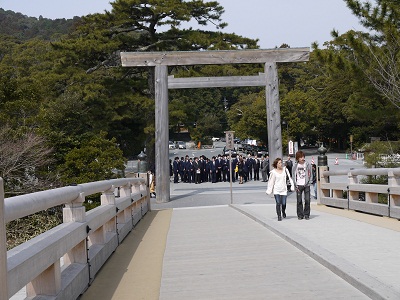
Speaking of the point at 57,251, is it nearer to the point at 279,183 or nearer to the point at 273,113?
the point at 279,183

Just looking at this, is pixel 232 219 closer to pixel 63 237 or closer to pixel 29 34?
pixel 63 237

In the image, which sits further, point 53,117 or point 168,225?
point 53,117

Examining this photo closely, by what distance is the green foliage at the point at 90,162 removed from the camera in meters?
23.2

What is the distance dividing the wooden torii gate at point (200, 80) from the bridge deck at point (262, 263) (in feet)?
42.0

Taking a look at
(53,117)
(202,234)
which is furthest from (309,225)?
(53,117)

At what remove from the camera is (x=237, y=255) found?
9.21 meters

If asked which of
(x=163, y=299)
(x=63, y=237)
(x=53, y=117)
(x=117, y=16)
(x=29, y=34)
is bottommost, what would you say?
(x=163, y=299)

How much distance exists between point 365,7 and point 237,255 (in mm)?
15227

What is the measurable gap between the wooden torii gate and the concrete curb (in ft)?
50.8

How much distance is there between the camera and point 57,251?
5328 mm

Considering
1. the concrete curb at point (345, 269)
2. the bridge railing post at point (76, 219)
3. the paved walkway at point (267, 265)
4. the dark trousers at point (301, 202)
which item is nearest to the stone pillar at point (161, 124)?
the dark trousers at point (301, 202)

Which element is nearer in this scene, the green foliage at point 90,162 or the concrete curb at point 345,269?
the concrete curb at point 345,269

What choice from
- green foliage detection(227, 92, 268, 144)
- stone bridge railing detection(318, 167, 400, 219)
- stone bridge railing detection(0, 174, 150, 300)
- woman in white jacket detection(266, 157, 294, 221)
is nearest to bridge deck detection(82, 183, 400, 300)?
stone bridge railing detection(0, 174, 150, 300)

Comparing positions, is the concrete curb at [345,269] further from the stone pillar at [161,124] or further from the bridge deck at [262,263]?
the stone pillar at [161,124]
